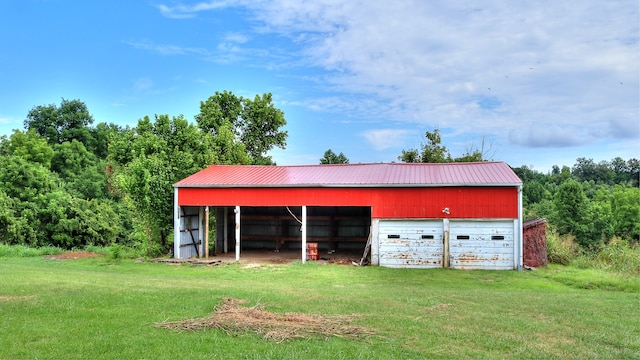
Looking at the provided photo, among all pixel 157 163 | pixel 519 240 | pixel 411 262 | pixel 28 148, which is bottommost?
pixel 411 262

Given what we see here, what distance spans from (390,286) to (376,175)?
854cm

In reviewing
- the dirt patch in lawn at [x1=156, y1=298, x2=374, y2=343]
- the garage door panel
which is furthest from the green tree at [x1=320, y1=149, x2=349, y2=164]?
the dirt patch in lawn at [x1=156, y1=298, x2=374, y2=343]

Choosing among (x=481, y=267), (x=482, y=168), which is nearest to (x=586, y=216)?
(x=482, y=168)

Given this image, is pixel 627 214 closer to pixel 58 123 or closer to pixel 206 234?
pixel 206 234

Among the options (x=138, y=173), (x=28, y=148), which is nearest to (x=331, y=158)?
(x=28, y=148)

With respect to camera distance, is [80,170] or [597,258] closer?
[597,258]

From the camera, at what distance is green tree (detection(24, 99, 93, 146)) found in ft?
182

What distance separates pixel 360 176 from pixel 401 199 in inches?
107

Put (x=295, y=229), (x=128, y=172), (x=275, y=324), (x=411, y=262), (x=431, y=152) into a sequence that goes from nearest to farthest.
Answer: (x=275, y=324) → (x=411, y=262) → (x=128, y=172) → (x=295, y=229) → (x=431, y=152)

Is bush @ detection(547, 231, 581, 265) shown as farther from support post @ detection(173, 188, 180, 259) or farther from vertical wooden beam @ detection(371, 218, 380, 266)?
support post @ detection(173, 188, 180, 259)

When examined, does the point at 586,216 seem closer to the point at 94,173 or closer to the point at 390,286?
the point at 390,286

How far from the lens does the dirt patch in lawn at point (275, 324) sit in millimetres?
7539

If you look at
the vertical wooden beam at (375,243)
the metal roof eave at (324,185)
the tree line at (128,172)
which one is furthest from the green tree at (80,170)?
the vertical wooden beam at (375,243)

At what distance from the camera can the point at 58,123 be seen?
5644 centimetres
